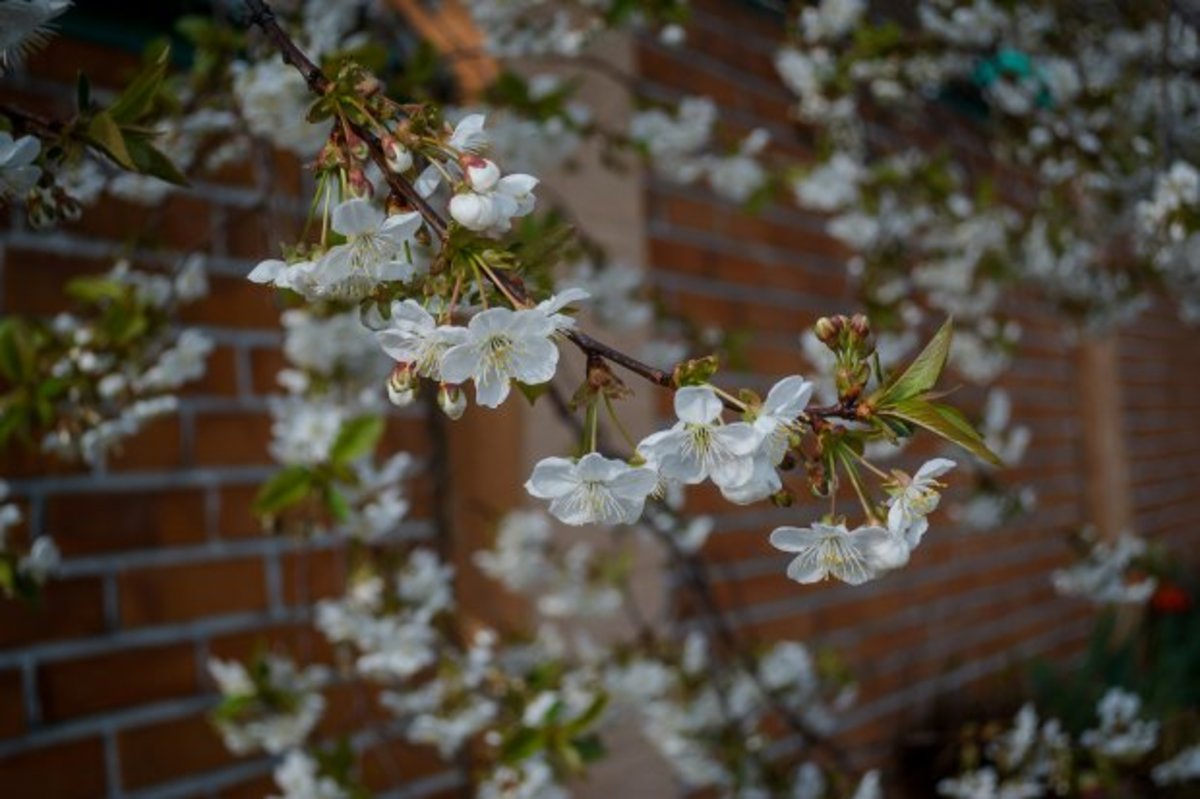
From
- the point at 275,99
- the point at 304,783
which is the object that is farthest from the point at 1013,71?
the point at 304,783

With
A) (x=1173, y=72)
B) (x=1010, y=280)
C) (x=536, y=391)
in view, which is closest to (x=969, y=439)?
(x=536, y=391)

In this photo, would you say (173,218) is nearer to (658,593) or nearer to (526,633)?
(526,633)

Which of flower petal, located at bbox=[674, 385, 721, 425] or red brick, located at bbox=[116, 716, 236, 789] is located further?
red brick, located at bbox=[116, 716, 236, 789]

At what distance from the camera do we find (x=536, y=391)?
58 cm

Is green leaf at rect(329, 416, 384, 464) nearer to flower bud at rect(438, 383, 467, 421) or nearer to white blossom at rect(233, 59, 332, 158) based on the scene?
white blossom at rect(233, 59, 332, 158)

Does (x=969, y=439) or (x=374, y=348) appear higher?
(x=374, y=348)

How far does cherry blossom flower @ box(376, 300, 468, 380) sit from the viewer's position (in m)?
0.52

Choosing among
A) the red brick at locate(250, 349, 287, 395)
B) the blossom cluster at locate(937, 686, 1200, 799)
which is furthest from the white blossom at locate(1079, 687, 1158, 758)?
the red brick at locate(250, 349, 287, 395)

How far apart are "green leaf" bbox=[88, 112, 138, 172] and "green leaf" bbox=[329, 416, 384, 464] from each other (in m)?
0.50

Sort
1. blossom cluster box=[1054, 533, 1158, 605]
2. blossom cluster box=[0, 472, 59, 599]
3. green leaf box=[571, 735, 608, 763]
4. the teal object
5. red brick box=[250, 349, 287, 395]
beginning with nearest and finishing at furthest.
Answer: blossom cluster box=[0, 472, 59, 599], green leaf box=[571, 735, 608, 763], red brick box=[250, 349, 287, 395], the teal object, blossom cluster box=[1054, 533, 1158, 605]

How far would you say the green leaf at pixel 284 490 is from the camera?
110cm

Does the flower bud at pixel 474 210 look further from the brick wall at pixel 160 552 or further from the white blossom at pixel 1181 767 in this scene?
the white blossom at pixel 1181 767

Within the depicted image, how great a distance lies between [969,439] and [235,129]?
3.15ft

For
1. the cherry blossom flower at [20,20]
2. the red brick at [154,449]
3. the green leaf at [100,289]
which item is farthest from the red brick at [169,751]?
the cherry blossom flower at [20,20]
